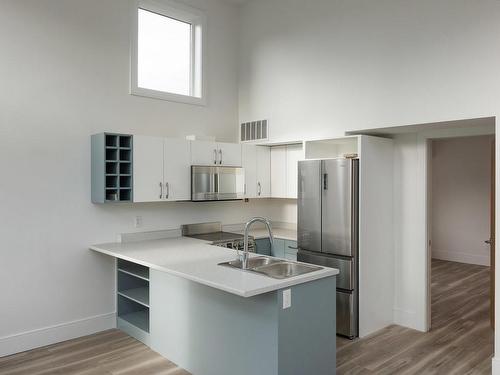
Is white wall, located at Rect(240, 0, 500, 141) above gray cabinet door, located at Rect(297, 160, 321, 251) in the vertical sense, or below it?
above

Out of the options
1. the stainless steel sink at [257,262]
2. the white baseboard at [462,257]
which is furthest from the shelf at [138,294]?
the white baseboard at [462,257]

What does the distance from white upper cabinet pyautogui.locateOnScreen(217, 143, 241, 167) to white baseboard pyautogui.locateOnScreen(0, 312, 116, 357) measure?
6.63 ft

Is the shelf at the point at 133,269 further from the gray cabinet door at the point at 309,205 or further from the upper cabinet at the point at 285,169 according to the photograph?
the upper cabinet at the point at 285,169

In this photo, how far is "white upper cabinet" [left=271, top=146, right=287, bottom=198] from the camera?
5.05 meters

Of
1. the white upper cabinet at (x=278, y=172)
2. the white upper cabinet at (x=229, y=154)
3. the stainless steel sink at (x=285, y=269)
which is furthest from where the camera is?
the white upper cabinet at (x=278, y=172)

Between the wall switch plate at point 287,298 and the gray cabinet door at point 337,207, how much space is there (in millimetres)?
1464

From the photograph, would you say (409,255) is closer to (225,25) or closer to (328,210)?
(328,210)

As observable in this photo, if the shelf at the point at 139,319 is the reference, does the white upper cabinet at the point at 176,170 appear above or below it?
above

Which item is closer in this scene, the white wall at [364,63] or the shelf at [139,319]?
the white wall at [364,63]

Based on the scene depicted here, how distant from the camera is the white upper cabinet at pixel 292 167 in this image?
4.87m

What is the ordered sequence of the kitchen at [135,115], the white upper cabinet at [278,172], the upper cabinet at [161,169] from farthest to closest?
the white upper cabinet at [278,172], the upper cabinet at [161,169], the kitchen at [135,115]

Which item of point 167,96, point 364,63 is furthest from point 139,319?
point 364,63

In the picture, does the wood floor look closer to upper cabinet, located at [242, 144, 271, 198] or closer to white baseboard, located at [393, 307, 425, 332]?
white baseboard, located at [393, 307, 425, 332]

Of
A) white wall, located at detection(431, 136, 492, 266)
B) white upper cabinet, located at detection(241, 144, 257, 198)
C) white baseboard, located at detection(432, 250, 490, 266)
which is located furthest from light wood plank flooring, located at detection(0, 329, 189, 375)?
white baseboard, located at detection(432, 250, 490, 266)
